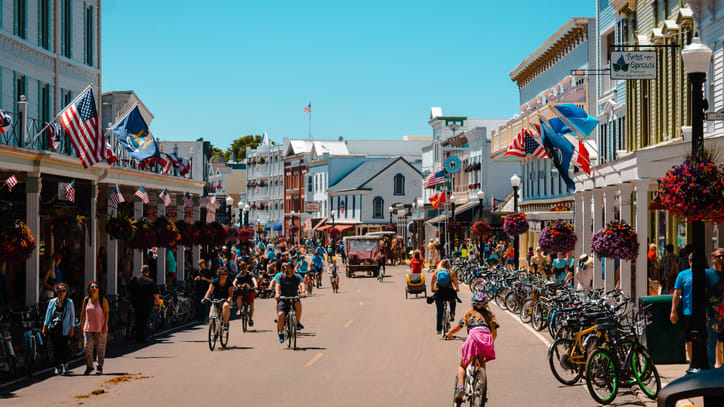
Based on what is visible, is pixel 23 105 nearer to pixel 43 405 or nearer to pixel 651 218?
pixel 43 405

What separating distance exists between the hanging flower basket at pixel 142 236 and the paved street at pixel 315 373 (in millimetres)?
3296

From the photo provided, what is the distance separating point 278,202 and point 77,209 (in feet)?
334

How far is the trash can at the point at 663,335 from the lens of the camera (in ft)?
50.4

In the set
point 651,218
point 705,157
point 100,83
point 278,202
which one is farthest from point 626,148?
Result: point 278,202

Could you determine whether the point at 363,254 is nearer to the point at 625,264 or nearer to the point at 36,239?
the point at 625,264

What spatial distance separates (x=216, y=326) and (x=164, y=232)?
8608 mm

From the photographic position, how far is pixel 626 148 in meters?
33.2

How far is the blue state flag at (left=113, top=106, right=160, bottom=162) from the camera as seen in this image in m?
26.6

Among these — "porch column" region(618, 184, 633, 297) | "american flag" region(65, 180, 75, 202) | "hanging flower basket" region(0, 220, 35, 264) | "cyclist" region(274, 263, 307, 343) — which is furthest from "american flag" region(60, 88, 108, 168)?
"porch column" region(618, 184, 633, 297)

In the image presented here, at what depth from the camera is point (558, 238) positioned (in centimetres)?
2919

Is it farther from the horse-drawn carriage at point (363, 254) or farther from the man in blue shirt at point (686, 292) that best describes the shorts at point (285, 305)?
the horse-drawn carriage at point (363, 254)

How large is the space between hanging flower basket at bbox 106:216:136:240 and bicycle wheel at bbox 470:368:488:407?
1580 cm

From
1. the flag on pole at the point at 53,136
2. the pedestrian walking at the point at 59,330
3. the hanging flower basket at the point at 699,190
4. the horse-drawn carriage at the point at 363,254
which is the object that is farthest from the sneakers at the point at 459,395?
the horse-drawn carriage at the point at 363,254

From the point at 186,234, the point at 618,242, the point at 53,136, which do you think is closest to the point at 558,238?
the point at 618,242
